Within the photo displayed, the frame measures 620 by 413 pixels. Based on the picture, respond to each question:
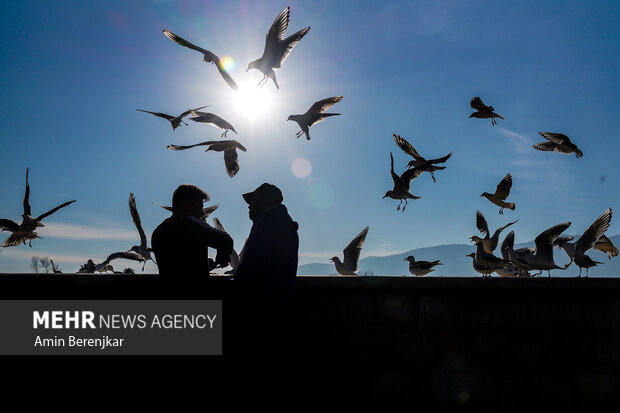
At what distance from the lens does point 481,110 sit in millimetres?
9906

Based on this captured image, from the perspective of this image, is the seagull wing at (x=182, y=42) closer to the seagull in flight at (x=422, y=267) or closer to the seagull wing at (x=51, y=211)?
the seagull wing at (x=51, y=211)

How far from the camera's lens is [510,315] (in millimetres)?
5113

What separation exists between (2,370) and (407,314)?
421cm

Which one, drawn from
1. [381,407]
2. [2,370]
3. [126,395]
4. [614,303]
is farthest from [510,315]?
[2,370]

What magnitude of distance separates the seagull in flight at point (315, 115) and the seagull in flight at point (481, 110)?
2.79 meters

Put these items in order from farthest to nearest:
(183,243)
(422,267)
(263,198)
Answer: (422,267)
(263,198)
(183,243)

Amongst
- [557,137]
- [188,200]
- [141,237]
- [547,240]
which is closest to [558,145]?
[557,137]

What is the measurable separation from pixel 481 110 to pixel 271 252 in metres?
7.15

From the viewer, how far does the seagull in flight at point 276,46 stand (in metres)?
8.30

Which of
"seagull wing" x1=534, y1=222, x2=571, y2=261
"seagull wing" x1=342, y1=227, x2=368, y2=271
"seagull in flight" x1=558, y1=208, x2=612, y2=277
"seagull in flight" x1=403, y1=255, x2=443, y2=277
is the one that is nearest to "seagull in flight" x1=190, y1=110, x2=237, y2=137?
"seagull wing" x1=342, y1=227, x2=368, y2=271

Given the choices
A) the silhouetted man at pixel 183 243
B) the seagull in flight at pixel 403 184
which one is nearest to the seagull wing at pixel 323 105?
the seagull in flight at pixel 403 184

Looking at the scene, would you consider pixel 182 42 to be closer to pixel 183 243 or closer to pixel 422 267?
pixel 183 243

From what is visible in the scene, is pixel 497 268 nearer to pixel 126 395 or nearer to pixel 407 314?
pixel 407 314

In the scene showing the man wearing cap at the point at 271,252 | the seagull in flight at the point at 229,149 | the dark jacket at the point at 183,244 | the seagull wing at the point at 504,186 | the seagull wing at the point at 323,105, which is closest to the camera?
the dark jacket at the point at 183,244
